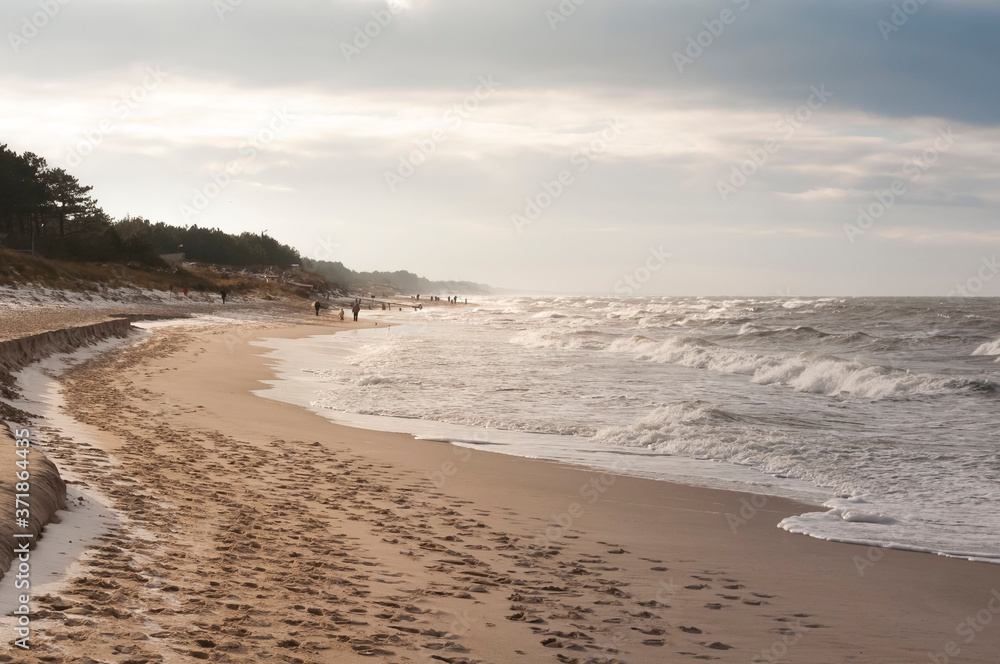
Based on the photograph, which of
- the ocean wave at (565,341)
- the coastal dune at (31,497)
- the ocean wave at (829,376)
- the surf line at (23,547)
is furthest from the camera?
the ocean wave at (565,341)

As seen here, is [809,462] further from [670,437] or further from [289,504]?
[289,504]

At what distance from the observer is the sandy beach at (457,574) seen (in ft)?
13.2

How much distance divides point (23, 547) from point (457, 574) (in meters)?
2.84

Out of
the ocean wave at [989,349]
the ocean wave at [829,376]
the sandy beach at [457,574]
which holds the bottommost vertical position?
the sandy beach at [457,574]

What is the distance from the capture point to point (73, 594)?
3.98 meters

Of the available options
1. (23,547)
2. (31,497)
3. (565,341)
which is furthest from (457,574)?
(565,341)

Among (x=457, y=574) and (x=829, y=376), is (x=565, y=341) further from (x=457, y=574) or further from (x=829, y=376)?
(x=457, y=574)

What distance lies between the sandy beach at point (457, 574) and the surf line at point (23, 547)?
0.10 m

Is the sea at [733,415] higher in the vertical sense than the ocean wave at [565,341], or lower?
lower

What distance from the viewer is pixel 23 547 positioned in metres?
4.34

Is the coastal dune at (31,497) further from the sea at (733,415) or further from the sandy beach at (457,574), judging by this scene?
the sea at (733,415)

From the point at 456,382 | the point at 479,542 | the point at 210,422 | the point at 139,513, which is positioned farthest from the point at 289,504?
the point at 456,382

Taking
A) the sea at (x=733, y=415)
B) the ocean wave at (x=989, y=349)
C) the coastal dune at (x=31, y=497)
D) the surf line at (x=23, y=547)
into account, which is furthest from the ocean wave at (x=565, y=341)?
the surf line at (x=23, y=547)

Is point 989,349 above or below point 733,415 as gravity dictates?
above
